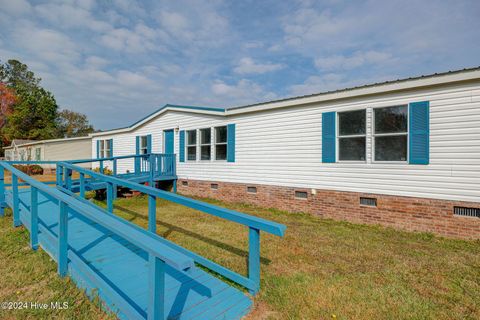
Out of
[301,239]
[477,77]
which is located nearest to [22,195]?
[301,239]

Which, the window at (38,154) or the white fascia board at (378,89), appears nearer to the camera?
the white fascia board at (378,89)

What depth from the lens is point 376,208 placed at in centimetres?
627

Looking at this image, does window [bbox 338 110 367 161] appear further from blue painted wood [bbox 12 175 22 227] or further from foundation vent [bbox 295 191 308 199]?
blue painted wood [bbox 12 175 22 227]

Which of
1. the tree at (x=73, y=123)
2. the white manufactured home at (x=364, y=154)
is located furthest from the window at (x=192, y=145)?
the tree at (x=73, y=123)

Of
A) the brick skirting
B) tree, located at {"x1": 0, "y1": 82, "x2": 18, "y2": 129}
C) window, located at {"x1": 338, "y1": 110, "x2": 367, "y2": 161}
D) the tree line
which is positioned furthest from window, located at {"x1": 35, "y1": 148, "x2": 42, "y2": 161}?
window, located at {"x1": 338, "y1": 110, "x2": 367, "y2": 161}

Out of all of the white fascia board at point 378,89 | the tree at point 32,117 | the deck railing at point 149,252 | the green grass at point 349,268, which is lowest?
the green grass at point 349,268

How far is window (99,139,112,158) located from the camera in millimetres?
15852

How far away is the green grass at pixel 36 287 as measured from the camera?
2.42m

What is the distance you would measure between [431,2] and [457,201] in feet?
18.6

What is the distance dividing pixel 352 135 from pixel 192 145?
666 centimetres

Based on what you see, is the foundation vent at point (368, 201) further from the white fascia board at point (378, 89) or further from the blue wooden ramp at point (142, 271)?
the blue wooden ramp at point (142, 271)

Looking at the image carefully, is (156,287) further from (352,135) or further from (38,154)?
(38,154)

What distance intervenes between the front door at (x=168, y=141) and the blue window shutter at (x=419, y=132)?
30.3 feet

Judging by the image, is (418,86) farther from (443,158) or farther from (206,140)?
(206,140)
